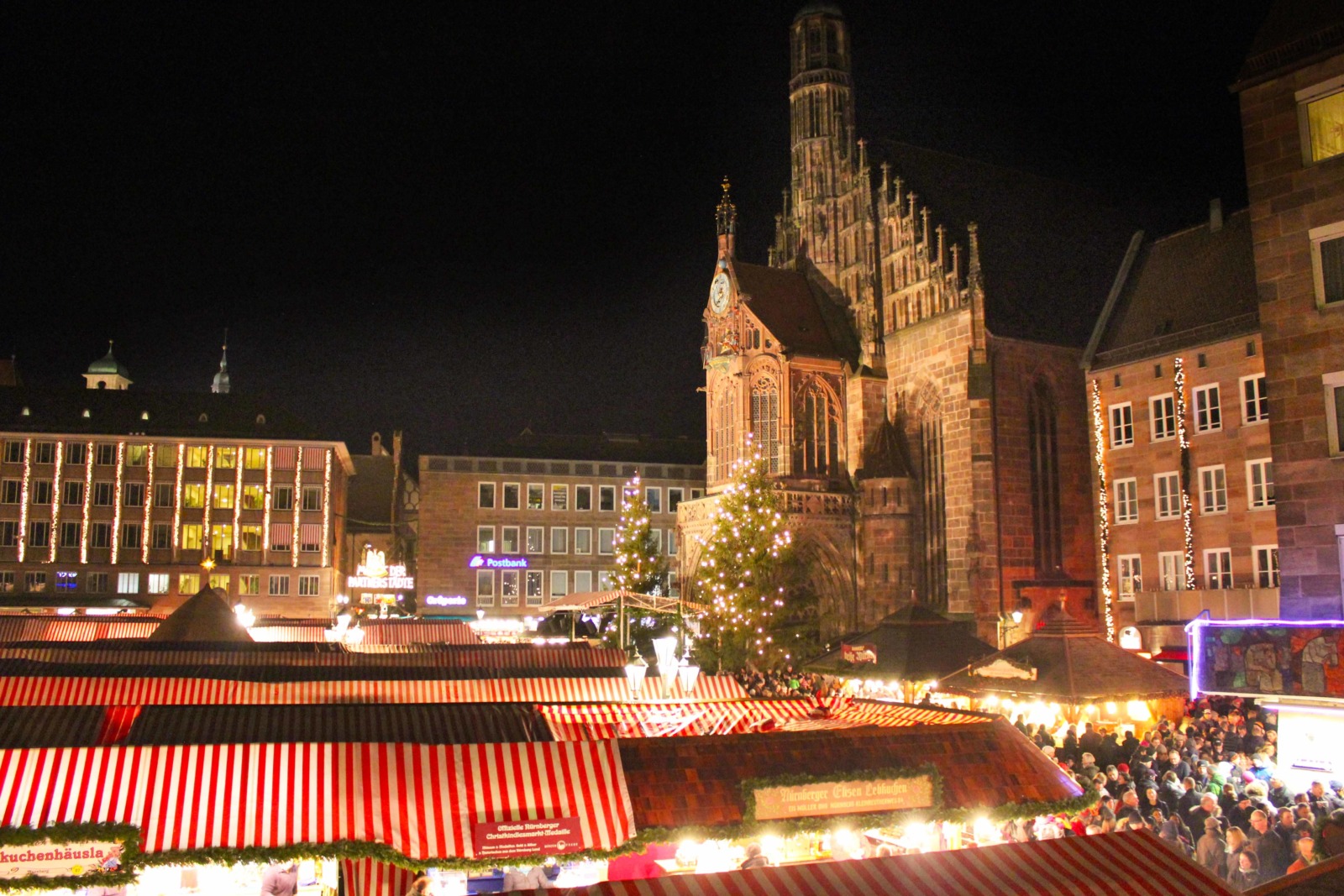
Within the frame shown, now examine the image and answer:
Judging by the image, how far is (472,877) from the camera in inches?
468

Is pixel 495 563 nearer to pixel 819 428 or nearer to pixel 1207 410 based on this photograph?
pixel 819 428

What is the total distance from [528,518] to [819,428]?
26.8 metres

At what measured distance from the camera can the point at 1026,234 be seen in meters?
48.6

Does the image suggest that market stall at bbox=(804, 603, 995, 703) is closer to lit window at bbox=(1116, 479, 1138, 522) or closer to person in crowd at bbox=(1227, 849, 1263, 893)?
lit window at bbox=(1116, 479, 1138, 522)

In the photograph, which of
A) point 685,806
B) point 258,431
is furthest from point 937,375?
point 258,431

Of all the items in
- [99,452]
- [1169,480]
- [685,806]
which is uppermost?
[99,452]

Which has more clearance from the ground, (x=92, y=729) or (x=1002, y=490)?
(x=1002, y=490)

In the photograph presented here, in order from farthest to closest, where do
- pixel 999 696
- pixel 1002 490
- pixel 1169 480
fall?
pixel 1002 490, pixel 1169 480, pixel 999 696

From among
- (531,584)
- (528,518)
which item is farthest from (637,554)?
(528,518)

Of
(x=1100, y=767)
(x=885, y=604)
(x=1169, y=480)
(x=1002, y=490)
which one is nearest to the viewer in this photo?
(x=1100, y=767)

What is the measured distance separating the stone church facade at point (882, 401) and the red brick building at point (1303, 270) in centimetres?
2161

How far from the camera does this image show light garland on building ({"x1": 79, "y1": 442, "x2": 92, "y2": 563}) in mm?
64688

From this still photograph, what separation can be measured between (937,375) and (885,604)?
9214 millimetres

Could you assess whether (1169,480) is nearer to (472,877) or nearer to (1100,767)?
(1100,767)
